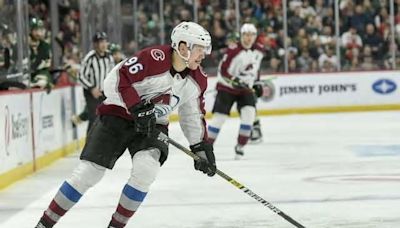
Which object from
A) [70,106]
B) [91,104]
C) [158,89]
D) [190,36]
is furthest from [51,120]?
[190,36]

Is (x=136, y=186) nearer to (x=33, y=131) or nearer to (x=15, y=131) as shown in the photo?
(x=15, y=131)

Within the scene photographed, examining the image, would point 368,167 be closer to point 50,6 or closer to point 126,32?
point 50,6

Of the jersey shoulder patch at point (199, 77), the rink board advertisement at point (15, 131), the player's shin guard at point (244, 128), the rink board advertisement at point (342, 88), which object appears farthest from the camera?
the rink board advertisement at point (342, 88)

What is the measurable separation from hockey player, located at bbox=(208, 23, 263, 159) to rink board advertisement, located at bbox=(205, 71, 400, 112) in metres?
6.28

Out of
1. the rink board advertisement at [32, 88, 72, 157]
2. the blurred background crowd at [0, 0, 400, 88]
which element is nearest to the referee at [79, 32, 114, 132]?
the rink board advertisement at [32, 88, 72, 157]

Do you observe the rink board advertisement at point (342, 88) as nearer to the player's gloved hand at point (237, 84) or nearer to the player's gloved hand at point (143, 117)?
the player's gloved hand at point (237, 84)

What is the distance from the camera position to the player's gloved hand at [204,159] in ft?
17.2

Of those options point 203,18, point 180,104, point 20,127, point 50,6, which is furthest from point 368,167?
point 203,18

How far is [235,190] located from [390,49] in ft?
32.5

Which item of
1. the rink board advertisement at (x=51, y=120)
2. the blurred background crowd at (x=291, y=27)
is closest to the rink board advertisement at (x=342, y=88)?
the blurred background crowd at (x=291, y=27)

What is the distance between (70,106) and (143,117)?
6596mm

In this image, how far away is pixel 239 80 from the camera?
10.2 meters

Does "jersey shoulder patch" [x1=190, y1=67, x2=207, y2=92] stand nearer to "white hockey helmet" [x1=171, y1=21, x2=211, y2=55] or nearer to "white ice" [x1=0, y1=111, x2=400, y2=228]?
"white hockey helmet" [x1=171, y1=21, x2=211, y2=55]

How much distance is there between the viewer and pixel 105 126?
5.16 metres
